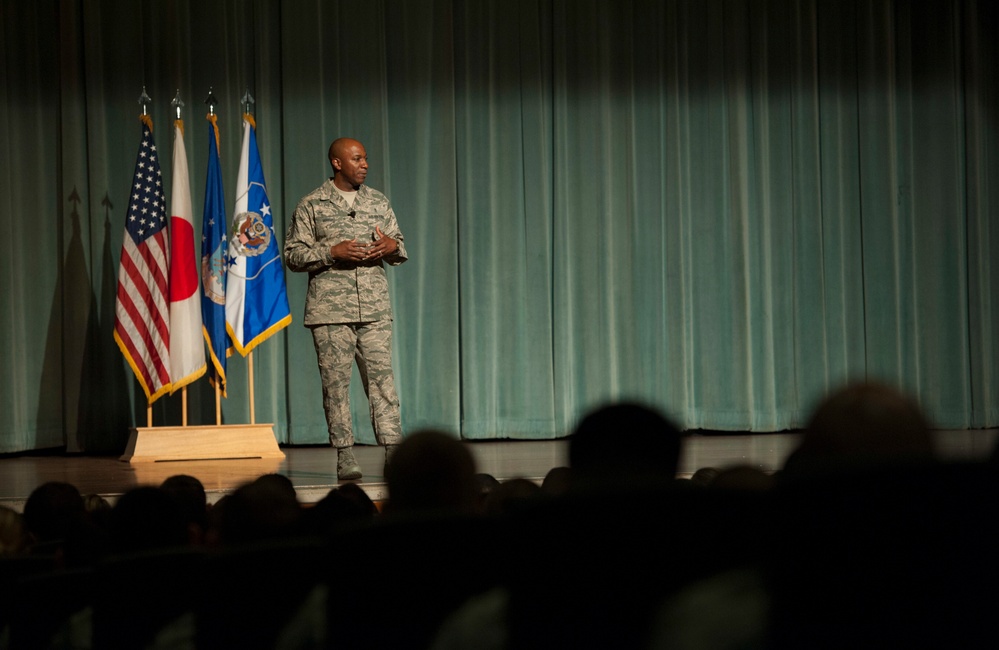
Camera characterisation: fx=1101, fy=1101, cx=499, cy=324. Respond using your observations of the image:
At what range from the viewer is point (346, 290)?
186 inches

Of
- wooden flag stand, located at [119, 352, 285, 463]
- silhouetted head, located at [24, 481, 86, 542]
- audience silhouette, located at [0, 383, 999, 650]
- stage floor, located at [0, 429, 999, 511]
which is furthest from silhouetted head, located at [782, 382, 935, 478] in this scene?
wooden flag stand, located at [119, 352, 285, 463]

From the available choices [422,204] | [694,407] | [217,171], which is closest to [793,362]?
[694,407]

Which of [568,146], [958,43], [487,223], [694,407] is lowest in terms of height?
[694,407]

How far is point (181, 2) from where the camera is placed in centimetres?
696

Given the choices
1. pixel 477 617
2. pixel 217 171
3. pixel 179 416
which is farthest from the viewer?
pixel 179 416

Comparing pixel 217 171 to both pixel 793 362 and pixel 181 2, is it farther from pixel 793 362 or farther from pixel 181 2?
pixel 793 362

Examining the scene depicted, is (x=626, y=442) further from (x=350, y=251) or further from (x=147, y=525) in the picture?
(x=350, y=251)

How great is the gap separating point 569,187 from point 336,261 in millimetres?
2768

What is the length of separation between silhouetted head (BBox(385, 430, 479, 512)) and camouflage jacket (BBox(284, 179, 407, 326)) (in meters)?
3.46

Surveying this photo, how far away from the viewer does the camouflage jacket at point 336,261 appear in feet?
15.5

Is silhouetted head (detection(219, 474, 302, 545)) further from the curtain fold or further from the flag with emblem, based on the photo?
the curtain fold

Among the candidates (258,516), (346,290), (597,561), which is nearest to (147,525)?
(258,516)

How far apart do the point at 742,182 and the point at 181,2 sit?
3.77m

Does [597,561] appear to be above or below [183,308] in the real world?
below
